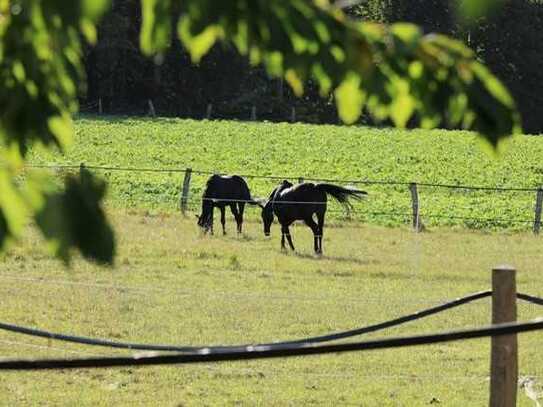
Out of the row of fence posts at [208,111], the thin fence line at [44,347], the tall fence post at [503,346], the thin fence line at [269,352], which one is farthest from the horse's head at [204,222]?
the row of fence posts at [208,111]

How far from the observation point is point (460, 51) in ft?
7.40

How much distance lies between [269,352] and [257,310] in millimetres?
9415

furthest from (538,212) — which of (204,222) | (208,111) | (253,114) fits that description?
(253,114)

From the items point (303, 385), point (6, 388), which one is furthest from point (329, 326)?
point (6, 388)

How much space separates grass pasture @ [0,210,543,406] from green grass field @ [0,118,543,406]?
0.02m

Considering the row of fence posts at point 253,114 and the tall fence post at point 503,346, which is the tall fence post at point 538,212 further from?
the row of fence posts at point 253,114

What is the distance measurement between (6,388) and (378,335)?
3421 millimetres

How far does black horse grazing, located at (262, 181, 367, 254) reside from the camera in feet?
62.1

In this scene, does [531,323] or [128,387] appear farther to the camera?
[128,387]

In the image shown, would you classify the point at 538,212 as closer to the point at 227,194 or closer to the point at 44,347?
the point at 227,194

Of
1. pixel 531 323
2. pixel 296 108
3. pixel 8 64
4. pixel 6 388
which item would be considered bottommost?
pixel 6 388

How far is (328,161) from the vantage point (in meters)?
37.4

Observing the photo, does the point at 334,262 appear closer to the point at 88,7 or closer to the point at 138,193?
the point at 138,193

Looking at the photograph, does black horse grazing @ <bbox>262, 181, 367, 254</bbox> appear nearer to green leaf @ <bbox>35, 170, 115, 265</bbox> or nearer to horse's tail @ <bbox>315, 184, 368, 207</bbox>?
horse's tail @ <bbox>315, 184, 368, 207</bbox>
